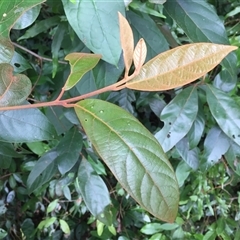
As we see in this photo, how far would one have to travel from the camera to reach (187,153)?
834 millimetres

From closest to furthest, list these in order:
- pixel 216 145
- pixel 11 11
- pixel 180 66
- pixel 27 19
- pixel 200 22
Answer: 1. pixel 180 66
2. pixel 11 11
3. pixel 27 19
4. pixel 200 22
5. pixel 216 145

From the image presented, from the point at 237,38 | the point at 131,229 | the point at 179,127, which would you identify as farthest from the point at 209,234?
the point at 237,38

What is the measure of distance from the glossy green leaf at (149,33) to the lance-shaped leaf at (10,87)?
32cm

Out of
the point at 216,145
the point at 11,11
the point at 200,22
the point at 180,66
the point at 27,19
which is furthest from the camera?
the point at 216,145

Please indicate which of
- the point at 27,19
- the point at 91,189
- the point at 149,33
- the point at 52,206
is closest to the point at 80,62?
the point at 27,19

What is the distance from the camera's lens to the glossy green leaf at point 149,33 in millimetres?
701

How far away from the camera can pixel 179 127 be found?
0.73 m

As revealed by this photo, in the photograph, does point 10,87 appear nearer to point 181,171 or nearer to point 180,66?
point 180,66

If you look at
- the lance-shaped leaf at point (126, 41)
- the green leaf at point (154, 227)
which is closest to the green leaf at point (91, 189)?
the green leaf at point (154, 227)

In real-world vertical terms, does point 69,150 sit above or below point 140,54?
below

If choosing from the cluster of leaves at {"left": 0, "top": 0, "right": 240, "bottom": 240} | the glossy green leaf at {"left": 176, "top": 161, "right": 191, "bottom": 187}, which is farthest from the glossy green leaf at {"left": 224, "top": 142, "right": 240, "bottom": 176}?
the glossy green leaf at {"left": 176, "top": 161, "right": 191, "bottom": 187}

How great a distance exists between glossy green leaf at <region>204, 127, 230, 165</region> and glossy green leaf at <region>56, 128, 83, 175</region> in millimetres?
284

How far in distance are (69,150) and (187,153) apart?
28cm

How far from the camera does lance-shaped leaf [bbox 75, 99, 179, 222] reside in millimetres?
401
